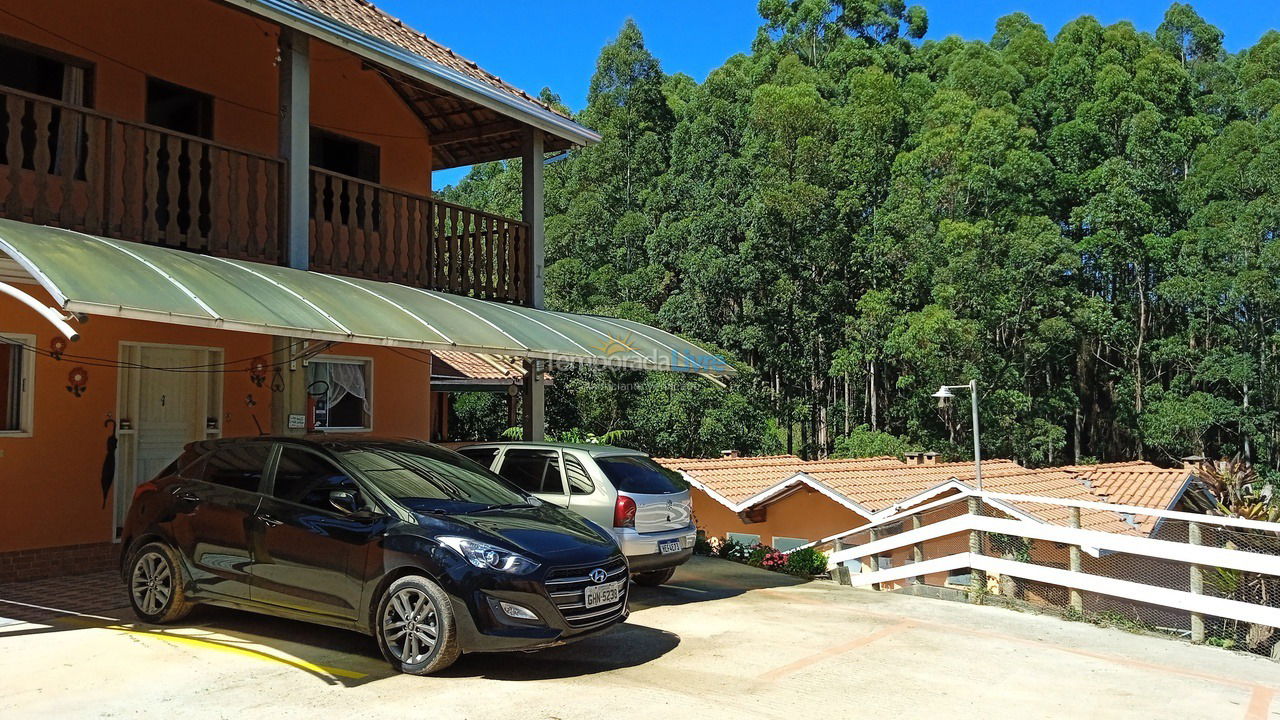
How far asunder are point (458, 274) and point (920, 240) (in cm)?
3058

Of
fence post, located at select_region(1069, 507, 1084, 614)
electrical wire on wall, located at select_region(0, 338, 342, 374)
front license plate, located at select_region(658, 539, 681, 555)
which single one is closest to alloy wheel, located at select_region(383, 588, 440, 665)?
front license plate, located at select_region(658, 539, 681, 555)

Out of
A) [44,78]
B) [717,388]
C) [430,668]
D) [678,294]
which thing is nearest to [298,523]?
[430,668]

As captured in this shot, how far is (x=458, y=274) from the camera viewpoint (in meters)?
13.0

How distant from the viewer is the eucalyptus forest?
39.2 metres

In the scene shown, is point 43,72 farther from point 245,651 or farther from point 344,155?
point 245,651

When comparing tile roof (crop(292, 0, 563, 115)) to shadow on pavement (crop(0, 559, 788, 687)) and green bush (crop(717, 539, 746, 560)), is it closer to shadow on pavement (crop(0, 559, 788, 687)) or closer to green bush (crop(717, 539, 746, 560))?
green bush (crop(717, 539, 746, 560))

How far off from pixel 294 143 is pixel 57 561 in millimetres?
4775

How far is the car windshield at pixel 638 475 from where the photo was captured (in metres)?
9.09

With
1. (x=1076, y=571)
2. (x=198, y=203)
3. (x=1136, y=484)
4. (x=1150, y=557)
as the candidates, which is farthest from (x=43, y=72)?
(x=1136, y=484)

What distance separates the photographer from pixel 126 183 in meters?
8.97

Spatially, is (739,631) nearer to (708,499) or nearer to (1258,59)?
(708,499)

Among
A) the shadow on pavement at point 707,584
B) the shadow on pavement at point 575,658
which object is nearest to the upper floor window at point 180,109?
the shadow on pavement at point 707,584

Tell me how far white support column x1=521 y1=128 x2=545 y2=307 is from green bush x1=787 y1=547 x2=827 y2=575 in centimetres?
490

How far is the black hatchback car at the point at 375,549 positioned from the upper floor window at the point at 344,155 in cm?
654
